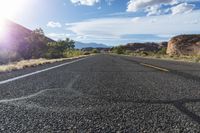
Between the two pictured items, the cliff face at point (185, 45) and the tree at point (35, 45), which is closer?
the tree at point (35, 45)

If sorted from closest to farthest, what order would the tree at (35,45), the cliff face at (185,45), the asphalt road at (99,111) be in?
the asphalt road at (99,111) → the tree at (35,45) → the cliff face at (185,45)

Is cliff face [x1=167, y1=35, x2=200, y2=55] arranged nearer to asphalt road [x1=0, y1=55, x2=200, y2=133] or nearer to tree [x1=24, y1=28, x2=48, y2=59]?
tree [x1=24, y1=28, x2=48, y2=59]

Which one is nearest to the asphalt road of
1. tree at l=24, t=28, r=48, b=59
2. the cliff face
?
tree at l=24, t=28, r=48, b=59

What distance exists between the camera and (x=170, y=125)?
311cm

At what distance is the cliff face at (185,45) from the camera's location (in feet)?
274

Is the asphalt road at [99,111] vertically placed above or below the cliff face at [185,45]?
above

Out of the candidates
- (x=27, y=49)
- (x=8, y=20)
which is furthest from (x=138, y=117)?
(x=8, y=20)

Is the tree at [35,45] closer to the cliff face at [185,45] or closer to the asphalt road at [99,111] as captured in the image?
the cliff face at [185,45]

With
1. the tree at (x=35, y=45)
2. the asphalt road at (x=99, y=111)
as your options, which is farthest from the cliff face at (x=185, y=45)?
the asphalt road at (x=99, y=111)

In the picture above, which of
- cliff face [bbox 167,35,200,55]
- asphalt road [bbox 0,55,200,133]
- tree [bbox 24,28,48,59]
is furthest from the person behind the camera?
cliff face [bbox 167,35,200,55]

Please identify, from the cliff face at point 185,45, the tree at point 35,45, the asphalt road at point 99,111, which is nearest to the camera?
the asphalt road at point 99,111

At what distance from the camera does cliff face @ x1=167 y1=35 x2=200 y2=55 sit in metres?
83.6

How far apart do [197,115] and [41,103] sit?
2198 millimetres

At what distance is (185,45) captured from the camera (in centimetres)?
8875
